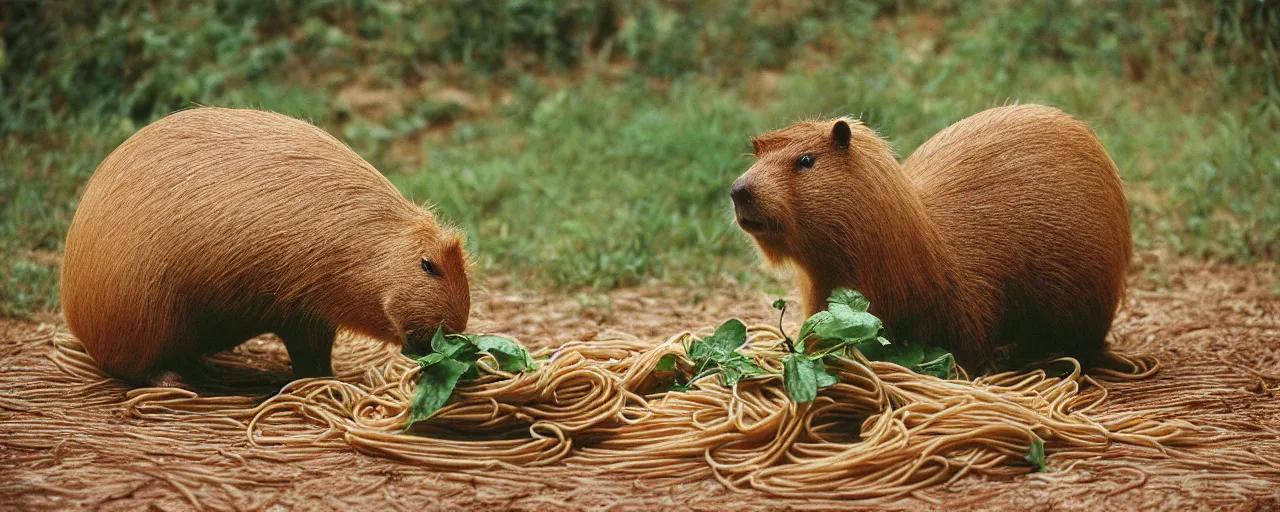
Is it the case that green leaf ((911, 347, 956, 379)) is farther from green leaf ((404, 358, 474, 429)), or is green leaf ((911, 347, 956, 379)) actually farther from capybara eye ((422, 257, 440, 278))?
capybara eye ((422, 257, 440, 278))

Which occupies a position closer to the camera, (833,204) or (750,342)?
(833,204)

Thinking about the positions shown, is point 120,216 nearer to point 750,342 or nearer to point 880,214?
point 750,342

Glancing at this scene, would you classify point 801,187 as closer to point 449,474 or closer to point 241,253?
point 449,474

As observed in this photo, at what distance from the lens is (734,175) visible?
675 cm

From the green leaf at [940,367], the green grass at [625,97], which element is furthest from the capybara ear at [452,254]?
the green grass at [625,97]

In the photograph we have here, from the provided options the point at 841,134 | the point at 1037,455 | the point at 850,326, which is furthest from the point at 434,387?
the point at 1037,455

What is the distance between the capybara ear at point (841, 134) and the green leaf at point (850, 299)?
0.47m

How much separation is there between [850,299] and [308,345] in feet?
6.12

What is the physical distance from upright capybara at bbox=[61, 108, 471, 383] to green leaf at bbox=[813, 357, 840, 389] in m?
1.21

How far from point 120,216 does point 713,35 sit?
599 centimetres

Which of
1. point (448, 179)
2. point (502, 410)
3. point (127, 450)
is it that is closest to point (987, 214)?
point (502, 410)

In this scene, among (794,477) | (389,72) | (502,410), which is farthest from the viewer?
(389,72)

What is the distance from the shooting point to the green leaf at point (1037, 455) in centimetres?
314

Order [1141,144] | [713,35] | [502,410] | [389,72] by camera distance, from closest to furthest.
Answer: [502,410] → [1141,144] → [389,72] → [713,35]
